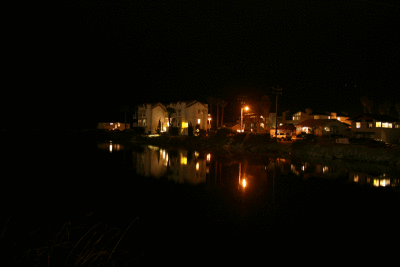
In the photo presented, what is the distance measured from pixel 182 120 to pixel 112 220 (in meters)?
52.0

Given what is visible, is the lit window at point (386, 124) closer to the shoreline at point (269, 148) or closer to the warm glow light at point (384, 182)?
the shoreline at point (269, 148)

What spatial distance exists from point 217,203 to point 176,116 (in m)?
51.5

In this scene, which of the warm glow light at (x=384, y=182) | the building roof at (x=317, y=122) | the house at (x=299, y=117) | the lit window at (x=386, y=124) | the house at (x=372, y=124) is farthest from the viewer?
the house at (x=299, y=117)

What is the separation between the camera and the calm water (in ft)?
28.4

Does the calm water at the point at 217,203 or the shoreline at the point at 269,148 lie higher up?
the shoreline at the point at 269,148

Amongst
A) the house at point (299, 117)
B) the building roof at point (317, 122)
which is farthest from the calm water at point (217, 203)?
the house at point (299, 117)

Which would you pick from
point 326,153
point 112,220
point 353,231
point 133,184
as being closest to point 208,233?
point 112,220

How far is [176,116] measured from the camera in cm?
6269

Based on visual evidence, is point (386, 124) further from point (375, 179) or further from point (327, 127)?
point (375, 179)

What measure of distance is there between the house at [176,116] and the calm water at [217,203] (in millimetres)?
40164

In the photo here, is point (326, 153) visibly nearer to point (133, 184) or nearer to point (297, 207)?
point (297, 207)

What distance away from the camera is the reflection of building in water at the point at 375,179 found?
17.2 m

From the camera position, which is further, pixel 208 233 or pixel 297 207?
pixel 297 207

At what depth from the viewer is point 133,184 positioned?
640 inches
